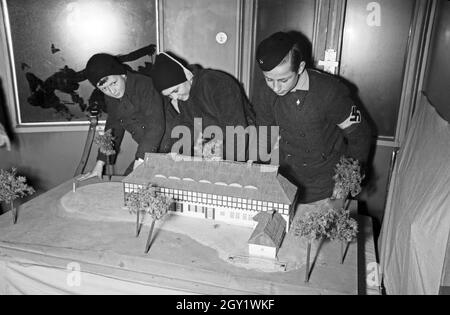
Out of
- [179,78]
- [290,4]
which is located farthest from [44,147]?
[290,4]

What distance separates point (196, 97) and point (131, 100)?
57 centimetres

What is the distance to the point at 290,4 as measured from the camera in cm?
340

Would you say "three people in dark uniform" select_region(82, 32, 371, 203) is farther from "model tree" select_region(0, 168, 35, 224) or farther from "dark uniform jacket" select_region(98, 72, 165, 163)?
"model tree" select_region(0, 168, 35, 224)

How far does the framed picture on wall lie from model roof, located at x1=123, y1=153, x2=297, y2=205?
143cm

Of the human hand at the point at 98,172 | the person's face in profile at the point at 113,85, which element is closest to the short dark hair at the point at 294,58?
the person's face in profile at the point at 113,85

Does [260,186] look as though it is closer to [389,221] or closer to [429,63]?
[389,221]

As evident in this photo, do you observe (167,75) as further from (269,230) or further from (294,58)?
(269,230)

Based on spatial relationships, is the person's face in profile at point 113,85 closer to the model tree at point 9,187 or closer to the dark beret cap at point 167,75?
the dark beret cap at point 167,75

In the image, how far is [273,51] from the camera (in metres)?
2.53

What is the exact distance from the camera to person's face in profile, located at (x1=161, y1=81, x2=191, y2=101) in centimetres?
299

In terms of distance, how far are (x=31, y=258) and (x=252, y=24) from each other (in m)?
2.65

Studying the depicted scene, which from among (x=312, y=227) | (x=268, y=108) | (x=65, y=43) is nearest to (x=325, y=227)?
(x=312, y=227)

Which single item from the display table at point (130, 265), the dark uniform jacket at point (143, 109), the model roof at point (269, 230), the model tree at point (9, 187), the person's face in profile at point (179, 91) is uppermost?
the person's face in profile at point (179, 91)

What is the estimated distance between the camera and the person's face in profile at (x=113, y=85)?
3.07 m
